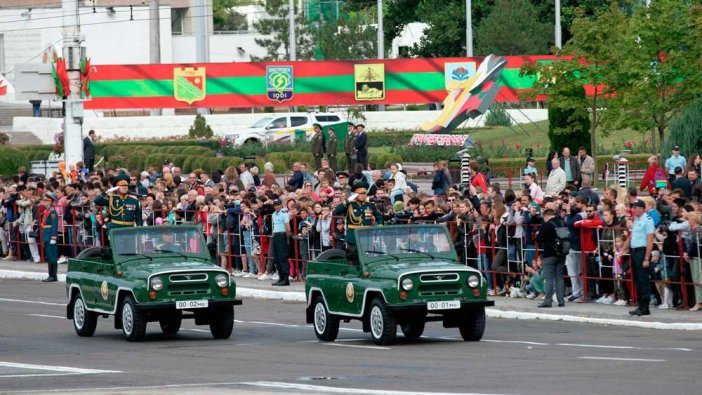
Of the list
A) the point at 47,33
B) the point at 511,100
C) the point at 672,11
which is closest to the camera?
the point at 672,11

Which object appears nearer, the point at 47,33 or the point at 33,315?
the point at 33,315

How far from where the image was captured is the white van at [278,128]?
6569 centimetres

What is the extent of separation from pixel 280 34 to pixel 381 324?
3555 inches

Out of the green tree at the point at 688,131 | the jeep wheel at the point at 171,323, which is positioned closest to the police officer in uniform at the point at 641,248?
the jeep wheel at the point at 171,323

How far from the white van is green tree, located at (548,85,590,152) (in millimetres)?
18904

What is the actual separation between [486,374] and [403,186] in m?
16.3

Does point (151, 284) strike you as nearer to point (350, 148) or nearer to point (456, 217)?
point (456, 217)

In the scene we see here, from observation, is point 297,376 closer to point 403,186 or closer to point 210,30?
point 403,186

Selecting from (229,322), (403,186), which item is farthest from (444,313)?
(403,186)

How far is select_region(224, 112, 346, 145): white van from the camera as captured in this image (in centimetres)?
6569

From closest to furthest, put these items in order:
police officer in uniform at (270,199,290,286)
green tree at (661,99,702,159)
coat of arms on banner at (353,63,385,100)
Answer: police officer in uniform at (270,199,290,286)
green tree at (661,99,702,159)
coat of arms on banner at (353,63,385,100)

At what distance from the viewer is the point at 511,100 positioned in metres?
73.1

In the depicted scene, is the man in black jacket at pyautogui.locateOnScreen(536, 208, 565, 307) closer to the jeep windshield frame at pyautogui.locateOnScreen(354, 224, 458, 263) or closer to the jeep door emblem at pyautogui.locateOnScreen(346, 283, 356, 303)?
the jeep windshield frame at pyautogui.locateOnScreen(354, 224, 458, 263)

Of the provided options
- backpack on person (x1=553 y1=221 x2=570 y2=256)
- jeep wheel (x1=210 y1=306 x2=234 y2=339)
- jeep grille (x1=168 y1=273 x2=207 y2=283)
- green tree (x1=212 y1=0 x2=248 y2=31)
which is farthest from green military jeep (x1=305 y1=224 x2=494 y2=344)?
green tree (x1=212 y1=0 x2=248 y2=31)
